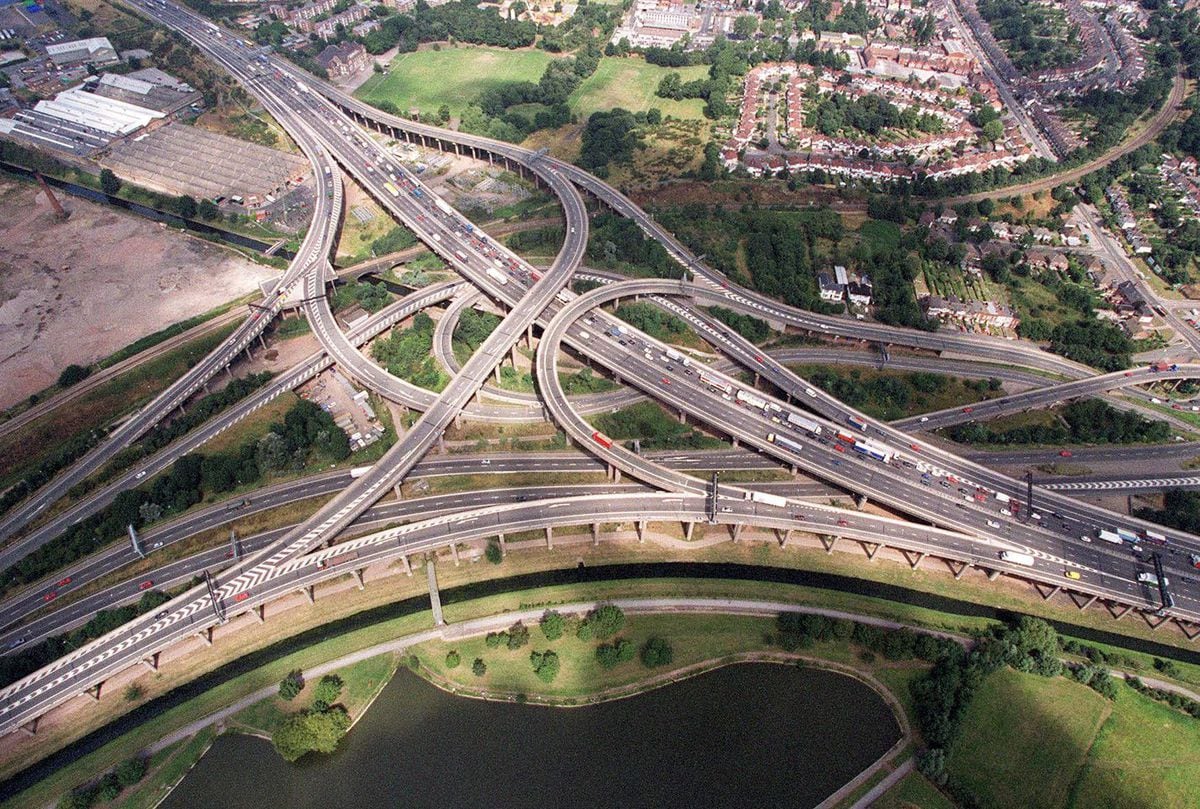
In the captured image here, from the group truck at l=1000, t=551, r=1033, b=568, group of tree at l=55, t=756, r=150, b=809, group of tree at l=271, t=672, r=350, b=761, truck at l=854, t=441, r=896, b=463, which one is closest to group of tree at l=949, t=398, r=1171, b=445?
truck at l=854, t=441, r=896, b=463

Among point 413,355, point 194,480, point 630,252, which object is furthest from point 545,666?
point 630,252

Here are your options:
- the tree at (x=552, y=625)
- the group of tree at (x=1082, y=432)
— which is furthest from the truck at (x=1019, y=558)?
the tree at (x=552, y=625)

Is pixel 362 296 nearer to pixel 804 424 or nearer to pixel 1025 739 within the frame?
pixel 804 424

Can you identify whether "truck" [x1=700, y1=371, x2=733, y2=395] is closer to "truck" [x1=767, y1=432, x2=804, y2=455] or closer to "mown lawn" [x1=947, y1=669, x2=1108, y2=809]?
"truck" [x1=767, y1=432, x2=804, y2=455]

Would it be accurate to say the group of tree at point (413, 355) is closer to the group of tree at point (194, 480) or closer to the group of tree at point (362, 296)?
the group of tree at point (362, 296)

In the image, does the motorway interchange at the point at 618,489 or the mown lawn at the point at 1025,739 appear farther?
the motorway interchange at the point at 618,489
